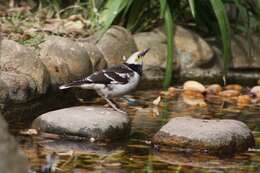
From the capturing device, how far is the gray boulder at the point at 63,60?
28.1 ft

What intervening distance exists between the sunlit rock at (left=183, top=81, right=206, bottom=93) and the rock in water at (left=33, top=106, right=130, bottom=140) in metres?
2.62

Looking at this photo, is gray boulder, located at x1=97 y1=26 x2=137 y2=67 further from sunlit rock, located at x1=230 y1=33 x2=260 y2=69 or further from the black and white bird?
the black and white bird

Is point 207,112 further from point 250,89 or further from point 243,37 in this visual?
point 243,37

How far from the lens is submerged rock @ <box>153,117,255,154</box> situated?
6.48 meters

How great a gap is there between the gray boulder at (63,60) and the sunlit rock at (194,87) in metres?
1.29

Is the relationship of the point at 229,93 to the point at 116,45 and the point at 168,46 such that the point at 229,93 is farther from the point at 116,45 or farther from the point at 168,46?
the point at 116,45

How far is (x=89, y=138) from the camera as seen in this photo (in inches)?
266

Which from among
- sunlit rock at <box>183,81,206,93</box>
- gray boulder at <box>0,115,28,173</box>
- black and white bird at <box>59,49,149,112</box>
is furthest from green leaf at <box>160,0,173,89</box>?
gray boulder at <box>0,115,28,173</box>

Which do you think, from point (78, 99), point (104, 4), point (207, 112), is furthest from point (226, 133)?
point (104, 4)

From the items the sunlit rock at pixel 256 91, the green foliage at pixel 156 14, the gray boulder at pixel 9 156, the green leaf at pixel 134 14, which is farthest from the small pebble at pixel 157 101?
the gray boulder at pixel 9 156

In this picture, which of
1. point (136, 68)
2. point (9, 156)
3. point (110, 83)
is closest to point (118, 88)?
point (110, 83)

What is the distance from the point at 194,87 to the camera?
9.60 m

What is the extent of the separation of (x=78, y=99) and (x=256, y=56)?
376cm

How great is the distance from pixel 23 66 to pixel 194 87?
245 centimetres
